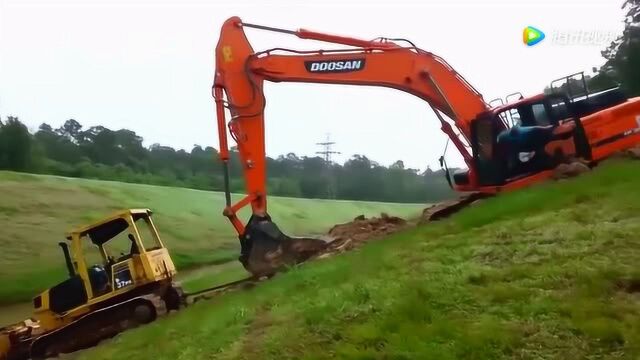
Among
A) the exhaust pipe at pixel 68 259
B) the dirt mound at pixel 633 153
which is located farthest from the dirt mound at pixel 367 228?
the exhaust pipe at pixel 68 259

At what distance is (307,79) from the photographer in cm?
1278

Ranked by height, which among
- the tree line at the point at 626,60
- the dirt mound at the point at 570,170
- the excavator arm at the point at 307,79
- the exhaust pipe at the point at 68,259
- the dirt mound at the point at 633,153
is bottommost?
the exhaust pipe at the point at 68,259

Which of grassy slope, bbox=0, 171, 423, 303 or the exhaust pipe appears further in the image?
grassy slope, bbox=0, 171, 423, 303

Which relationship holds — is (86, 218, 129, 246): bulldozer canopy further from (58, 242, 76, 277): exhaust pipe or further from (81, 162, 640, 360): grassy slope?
(81, 162, 640, 360): grassy slope

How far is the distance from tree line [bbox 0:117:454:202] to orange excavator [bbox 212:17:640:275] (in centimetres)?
2100

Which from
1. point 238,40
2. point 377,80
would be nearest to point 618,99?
point 377,80

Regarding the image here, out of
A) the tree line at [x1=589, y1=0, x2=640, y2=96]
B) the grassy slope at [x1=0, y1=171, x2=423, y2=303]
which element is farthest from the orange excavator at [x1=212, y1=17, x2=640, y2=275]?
the tree line at [x1=589, y1=0, x2=640, y2=96]

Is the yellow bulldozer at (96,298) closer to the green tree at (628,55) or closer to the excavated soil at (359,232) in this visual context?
the excavated soil at (359,232)

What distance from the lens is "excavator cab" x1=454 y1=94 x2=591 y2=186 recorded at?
11.8 m

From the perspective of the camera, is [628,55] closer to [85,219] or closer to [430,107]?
[430,107]

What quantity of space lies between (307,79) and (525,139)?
370cm

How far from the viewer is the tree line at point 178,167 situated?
37719 millimetres

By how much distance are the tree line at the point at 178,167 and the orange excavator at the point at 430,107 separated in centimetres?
2100

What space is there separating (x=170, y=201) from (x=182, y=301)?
1441cm
